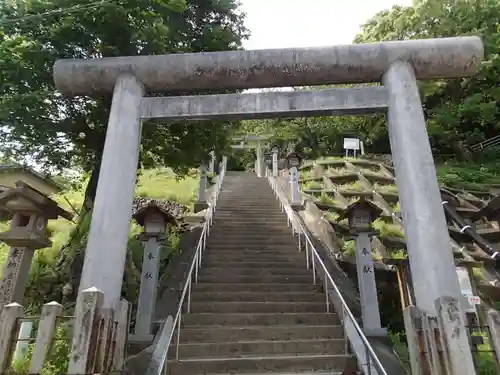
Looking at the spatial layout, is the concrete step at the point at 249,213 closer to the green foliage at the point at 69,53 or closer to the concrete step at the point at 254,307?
the green foliage at the point at 69,53

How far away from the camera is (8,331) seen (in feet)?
12.0

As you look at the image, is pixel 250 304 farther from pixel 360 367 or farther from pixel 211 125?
pixel 211 125

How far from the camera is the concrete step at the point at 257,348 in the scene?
5738mm

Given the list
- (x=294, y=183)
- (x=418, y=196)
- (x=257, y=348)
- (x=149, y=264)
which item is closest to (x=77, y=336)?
(x=257, y=348)

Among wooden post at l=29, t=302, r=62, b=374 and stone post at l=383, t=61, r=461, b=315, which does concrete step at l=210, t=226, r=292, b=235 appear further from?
wooden post at l=29, t=302, r=62, b=374

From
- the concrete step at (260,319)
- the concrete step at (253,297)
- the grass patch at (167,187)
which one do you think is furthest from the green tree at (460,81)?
the concrete step at (260,319)

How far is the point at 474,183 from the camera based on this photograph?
17.6 metres

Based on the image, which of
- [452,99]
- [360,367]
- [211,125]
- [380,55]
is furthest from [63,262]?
[452,99]

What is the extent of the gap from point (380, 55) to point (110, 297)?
467cm

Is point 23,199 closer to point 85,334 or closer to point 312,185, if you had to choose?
point 85,334

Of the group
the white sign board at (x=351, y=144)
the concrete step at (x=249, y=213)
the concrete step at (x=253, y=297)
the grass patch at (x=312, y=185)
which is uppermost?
the white sign board at (x=351, y=144)

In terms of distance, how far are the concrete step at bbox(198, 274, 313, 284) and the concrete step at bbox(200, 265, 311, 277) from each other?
148mm

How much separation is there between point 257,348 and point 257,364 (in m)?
0.38

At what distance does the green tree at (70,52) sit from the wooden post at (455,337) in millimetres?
6281
